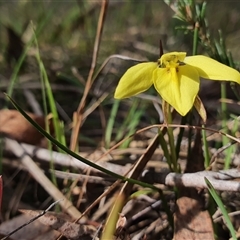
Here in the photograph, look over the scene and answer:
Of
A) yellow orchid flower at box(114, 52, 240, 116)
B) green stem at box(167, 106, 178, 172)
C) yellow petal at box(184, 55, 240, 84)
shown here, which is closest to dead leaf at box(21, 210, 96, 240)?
green stem at box(167, 106, 178, 172)

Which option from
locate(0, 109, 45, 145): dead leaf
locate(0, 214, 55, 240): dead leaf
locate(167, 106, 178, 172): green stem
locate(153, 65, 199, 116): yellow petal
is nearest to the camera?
locate(153, 65, 199, 116): yellow petal

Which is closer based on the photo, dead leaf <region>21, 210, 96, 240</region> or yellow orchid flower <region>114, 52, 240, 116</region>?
yellow orchid flower <region>114, 52, 240, 116</region>

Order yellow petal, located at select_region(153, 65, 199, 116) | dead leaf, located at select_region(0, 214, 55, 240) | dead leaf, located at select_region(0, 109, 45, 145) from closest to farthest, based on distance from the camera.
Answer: yellow petal, located at select_region(153, 65, 199, 116), dead leaf, located at select_region(0, 214, 55, 240), dead leaf, located at select_region(0, 109, 45, 145)

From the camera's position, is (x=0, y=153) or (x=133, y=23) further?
(x=133, y=23)

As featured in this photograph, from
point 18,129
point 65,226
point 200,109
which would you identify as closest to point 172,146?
point 200,109

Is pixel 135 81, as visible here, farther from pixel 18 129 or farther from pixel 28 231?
pixel 18 129

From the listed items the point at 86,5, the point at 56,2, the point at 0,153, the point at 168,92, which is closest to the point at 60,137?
the point at 0,153

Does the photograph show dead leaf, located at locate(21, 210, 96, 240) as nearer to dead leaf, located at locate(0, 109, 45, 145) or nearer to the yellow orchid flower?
the yellow orchid flower

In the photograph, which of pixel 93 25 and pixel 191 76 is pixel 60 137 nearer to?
pixel 191 76
